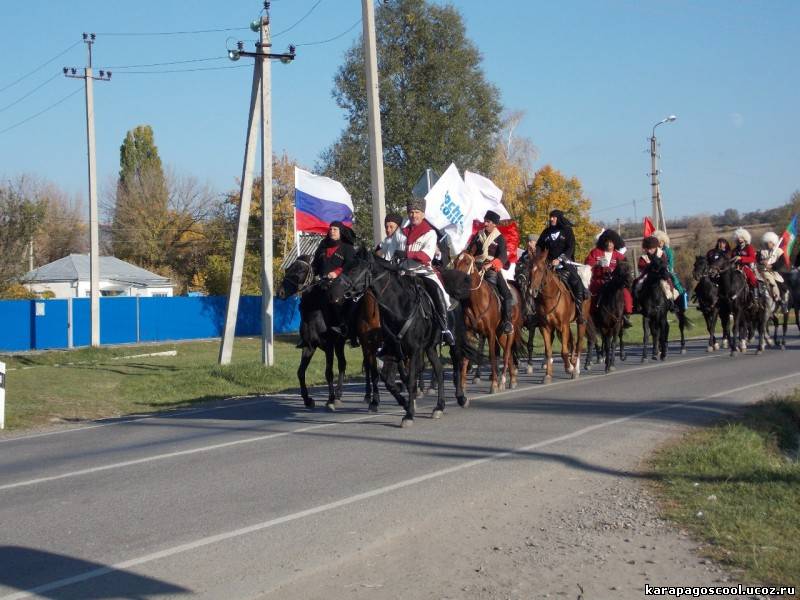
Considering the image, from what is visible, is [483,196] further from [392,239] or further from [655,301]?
[392,239]

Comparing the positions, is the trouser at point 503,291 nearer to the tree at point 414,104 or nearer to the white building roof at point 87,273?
the tree at point 414,104

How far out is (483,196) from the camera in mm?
22641

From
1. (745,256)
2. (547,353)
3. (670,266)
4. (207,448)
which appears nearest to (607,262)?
(670,266)

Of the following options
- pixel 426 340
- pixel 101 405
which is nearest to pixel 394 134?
pixel 101 405

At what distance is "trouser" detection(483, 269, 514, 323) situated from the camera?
1708 cm

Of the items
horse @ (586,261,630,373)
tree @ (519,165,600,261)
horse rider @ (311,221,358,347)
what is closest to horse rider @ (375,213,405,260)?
horse rider @ (311,221,358,347)

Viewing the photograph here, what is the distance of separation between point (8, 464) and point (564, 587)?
26.8 ft

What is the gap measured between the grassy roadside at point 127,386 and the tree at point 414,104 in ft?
51.6

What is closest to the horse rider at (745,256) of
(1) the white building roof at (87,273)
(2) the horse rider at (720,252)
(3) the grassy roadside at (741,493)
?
(2) the horse rider at (720,252)

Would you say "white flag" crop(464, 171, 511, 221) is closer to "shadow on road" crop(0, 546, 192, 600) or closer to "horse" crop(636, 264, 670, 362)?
"horse" crop(636, 264, 670, 362)

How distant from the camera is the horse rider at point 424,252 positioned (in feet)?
47.0

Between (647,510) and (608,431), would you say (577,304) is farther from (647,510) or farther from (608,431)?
(647,510)

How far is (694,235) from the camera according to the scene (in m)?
88.2

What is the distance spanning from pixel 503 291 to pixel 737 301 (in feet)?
31.9
